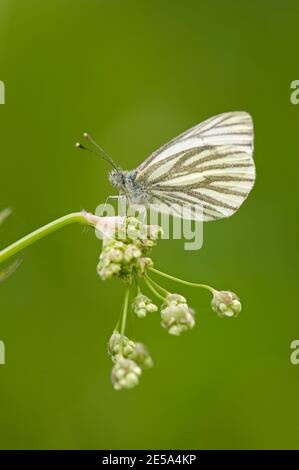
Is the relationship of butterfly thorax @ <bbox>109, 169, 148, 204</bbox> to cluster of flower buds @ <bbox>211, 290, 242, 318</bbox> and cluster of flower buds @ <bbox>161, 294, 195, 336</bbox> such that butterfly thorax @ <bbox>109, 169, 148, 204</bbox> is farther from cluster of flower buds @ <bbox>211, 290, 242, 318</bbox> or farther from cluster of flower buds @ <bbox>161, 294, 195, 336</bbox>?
cluster of flower buds @ <bbox>161, 294, 195, 336</bbox>

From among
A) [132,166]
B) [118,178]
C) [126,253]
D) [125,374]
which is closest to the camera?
[125,374]

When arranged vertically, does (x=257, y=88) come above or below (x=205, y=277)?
above

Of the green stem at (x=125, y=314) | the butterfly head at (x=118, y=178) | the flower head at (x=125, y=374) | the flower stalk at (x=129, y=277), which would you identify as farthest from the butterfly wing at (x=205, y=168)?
the flower head at (x=125, y=374)

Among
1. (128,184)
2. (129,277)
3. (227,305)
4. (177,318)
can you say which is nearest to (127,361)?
(177,318)

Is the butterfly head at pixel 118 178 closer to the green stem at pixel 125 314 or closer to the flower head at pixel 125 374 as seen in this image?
the green stem at pixel 125 314

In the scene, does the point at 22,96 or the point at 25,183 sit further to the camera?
the point at 22,96

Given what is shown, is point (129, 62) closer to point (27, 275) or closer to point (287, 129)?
point (287, 129)

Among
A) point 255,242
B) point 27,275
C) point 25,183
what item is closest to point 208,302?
point 255,242

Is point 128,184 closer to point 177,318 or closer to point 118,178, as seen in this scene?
point 118,178
